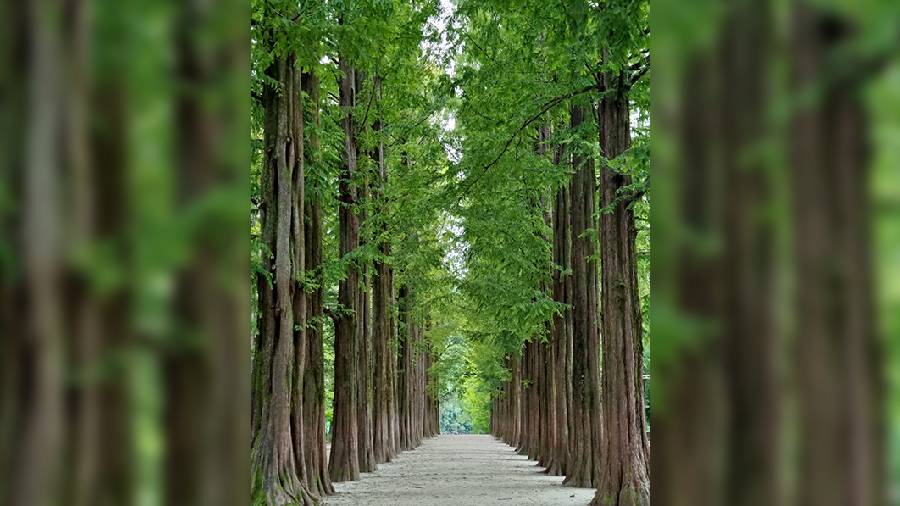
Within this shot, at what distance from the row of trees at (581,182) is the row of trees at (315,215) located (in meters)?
1.35

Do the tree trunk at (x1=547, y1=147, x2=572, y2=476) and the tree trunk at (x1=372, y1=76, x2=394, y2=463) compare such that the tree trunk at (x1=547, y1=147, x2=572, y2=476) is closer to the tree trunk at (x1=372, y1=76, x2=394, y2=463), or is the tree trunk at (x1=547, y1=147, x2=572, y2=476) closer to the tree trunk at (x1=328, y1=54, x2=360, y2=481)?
the tree trunk at (x1=328, y1=54, x2=360, y2=481)

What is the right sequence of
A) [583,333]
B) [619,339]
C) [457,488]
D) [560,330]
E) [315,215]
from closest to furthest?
[619,339] → [315,215] → [583,333] → [457,488] → [560,330]

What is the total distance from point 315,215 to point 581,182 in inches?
229

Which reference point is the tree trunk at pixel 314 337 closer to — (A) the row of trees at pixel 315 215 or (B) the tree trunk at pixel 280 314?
(A) the row of trees at pixel 315 215

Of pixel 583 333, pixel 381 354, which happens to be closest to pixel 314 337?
pixel 583 333

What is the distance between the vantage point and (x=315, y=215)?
1653 centimetres

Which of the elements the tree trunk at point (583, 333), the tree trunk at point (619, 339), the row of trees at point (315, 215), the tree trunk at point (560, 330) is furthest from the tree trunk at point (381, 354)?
the tree trunk at point (619, 339)

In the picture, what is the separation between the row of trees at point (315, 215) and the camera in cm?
1106

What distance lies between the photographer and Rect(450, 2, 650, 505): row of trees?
1105cm

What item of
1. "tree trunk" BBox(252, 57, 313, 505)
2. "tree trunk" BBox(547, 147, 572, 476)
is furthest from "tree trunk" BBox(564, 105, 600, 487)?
"tree trunk" BBox(252, 57, 313, 505)

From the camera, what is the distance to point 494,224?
701 inches
